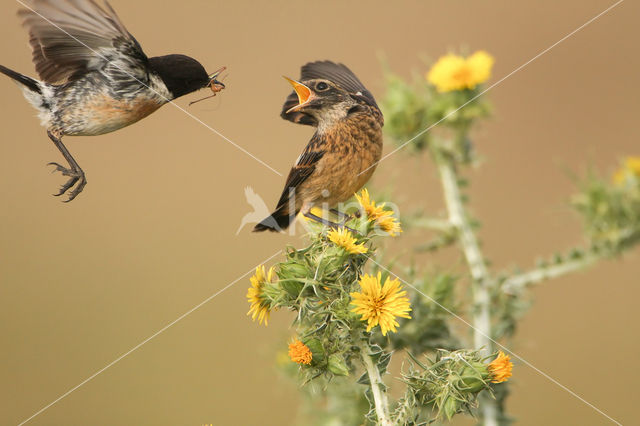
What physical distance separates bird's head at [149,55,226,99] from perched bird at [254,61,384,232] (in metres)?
0.47

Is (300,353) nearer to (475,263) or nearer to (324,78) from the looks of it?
(324,78)

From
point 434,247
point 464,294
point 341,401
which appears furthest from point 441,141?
point 341,401

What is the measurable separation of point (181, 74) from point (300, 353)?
891 millimetres

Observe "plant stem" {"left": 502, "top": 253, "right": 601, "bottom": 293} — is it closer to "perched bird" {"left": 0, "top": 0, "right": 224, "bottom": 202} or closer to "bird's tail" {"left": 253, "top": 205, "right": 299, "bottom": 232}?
"bird's tail" {"left": 253, "top": 205, "right": 299, "bottom": 232}

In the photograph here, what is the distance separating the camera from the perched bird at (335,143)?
2002mm

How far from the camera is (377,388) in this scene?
6.10 feet

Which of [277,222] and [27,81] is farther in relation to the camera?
[277,222]

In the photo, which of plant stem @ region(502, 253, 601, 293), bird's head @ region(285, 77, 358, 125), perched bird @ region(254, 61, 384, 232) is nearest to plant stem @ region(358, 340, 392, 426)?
perched bird @ region(254, 61, 384, 232)

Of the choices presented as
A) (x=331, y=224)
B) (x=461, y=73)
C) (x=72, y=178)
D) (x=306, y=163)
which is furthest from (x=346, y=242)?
(x=461, y=73)

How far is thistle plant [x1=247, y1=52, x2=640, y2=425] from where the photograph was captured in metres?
1.93

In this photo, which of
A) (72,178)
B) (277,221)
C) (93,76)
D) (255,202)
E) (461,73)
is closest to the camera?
(72,178)

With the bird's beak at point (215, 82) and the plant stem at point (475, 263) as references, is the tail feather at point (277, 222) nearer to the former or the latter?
the bird's beak at point (215, 82)

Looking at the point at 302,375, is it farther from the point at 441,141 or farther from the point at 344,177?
the point at 441,141

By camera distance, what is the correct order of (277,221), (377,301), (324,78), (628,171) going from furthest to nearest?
1. (628,171)
2. (277,221)
3. (324,78)
4. (377,301)
